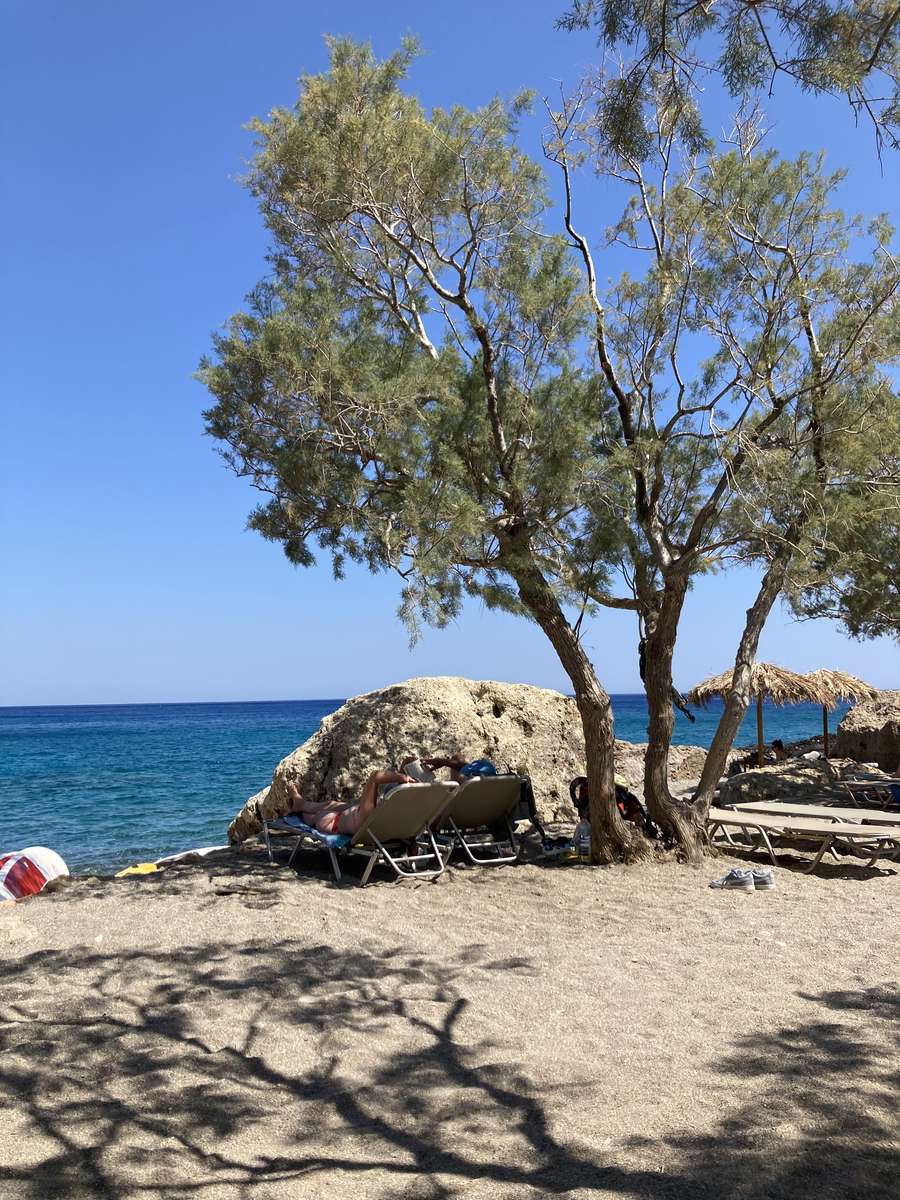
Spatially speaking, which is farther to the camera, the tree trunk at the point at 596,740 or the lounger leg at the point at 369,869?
the tree trunk at the point at 596,740

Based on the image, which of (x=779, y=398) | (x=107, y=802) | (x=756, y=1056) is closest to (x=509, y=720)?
(x=779, y=398)

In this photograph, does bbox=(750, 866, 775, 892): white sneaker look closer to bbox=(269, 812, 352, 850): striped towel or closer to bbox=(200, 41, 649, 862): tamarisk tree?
bbox=(200, 41, 649, 862): tamarisk tree

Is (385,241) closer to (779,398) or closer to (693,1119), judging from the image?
(779,398)

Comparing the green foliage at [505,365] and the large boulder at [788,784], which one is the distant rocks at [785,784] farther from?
the green foliage at [505,365]

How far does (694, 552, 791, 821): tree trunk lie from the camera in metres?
7.89

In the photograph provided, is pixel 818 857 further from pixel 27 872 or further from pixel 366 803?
pixel 27 872

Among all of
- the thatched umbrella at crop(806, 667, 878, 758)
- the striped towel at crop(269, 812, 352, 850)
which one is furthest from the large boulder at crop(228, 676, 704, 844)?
the thatched umbrella at crop(806, 667, 878, 758)

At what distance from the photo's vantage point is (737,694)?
795 cm

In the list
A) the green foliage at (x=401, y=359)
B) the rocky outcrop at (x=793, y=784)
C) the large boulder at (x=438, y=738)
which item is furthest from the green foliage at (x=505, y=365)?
the rocky outcrop at (x=793, y=784)

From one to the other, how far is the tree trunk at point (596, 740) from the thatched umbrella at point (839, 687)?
974 centimetres

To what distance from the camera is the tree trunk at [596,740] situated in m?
7.41

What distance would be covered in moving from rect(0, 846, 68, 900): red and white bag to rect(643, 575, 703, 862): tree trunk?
475cm

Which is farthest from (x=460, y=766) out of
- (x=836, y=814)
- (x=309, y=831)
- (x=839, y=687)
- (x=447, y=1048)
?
(x=839, y=687)

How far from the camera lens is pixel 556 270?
719 centimetres
